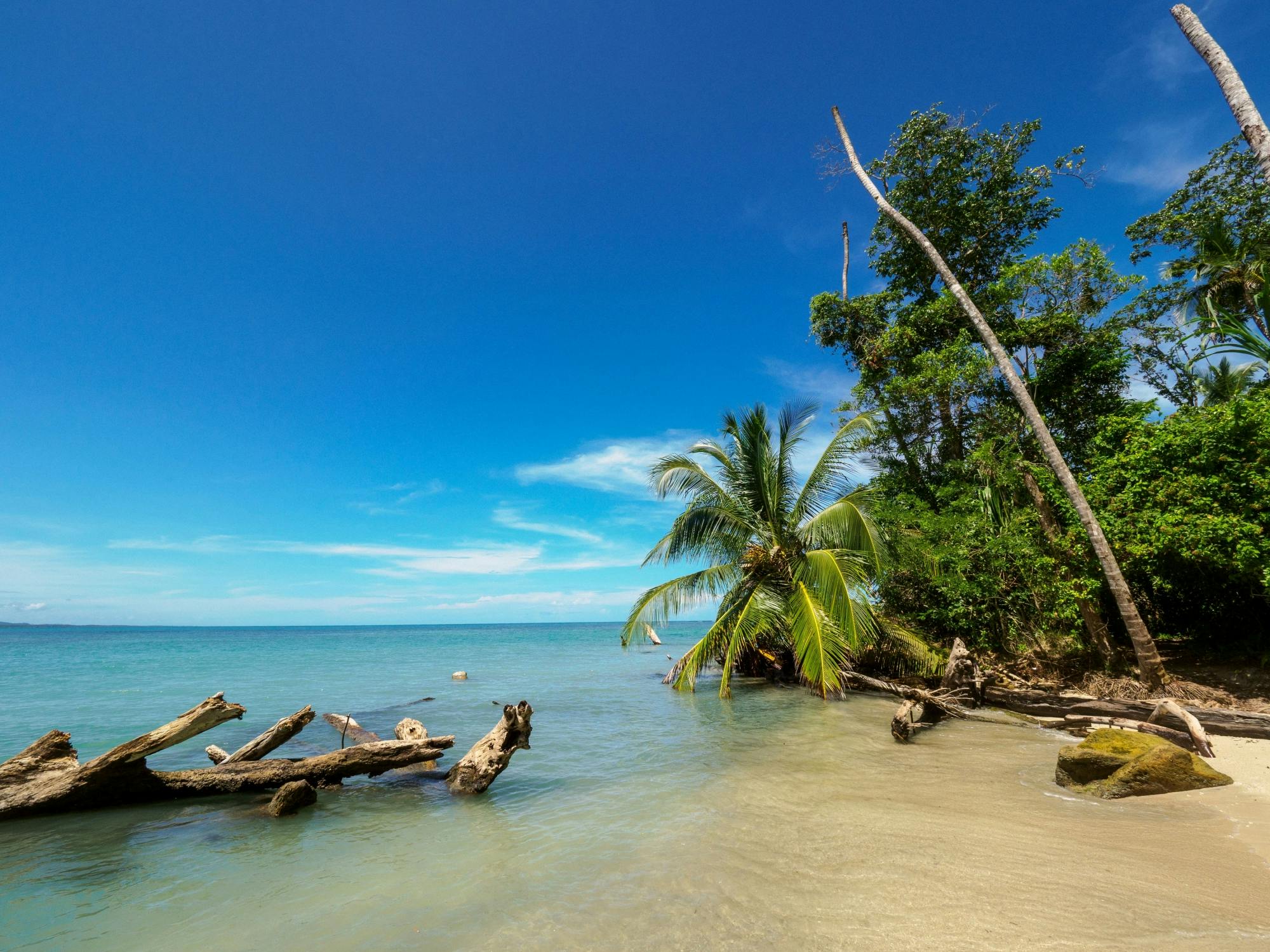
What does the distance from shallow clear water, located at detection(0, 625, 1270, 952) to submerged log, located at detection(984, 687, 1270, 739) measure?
116 centimetres

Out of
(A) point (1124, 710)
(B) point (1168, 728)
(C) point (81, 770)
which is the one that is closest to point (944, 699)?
(A) point (1124, 710)

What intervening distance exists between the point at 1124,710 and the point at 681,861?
7024mm

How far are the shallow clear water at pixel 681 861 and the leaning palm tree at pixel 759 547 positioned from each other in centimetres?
373

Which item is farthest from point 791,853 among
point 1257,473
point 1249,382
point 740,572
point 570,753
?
point 1249,382

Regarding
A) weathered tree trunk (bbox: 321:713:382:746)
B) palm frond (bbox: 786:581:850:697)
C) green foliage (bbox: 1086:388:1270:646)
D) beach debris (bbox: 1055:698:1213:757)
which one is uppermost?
green foliage (bbox: 1086:388:1270:646)

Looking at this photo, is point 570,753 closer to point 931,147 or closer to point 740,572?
point 740,572

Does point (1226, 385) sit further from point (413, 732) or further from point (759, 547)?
point (413, 732)

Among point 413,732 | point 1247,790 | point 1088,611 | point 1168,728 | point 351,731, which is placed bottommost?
point 351,731

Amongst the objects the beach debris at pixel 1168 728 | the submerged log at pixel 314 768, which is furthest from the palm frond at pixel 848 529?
the submerged log at pixel 314 768

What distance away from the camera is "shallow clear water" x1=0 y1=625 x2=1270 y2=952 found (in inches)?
110

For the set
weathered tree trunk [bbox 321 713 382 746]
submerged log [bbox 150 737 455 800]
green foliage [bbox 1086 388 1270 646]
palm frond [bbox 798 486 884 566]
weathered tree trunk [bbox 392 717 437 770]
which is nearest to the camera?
submerged log [bbox 150 737 455 800]

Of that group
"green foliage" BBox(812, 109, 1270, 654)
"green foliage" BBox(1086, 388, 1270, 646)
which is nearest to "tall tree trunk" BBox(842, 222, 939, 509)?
"green foliage" BBox(812, 109, 1270, 654)

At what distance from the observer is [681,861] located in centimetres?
367

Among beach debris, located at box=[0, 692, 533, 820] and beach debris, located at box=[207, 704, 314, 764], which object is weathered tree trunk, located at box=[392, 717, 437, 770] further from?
beach debris, located at box=[207, 704, 314, 764]
